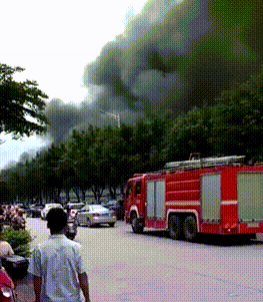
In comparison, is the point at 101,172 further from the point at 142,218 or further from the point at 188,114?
the point at 142,218

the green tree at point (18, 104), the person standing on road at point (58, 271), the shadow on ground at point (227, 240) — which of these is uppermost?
the green tree at point (18, 104)

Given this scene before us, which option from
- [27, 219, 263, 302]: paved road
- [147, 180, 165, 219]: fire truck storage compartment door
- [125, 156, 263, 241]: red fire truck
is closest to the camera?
[27, 219, 263, 302]: paved road

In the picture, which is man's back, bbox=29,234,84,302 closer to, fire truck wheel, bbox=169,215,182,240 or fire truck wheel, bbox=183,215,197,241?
fire truck wheel, bbox=183,215,197,241

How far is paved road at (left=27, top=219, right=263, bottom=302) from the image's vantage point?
10.1 metres

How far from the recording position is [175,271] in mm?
13172

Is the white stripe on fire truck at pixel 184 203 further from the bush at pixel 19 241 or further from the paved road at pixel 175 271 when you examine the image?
the bush at pixel 19 241

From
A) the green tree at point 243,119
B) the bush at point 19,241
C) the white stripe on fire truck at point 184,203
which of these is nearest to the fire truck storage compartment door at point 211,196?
the white stripe on fire truck at point 184,203

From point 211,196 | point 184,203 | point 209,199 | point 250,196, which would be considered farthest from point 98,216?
point 250,196

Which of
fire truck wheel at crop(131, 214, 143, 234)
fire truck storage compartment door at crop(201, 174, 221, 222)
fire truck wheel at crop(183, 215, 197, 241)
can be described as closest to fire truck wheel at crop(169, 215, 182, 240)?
fire truck wheel at crop(183, 215, 197, 241)

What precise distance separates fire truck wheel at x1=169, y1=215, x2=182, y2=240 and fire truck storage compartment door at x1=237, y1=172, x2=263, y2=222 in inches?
131

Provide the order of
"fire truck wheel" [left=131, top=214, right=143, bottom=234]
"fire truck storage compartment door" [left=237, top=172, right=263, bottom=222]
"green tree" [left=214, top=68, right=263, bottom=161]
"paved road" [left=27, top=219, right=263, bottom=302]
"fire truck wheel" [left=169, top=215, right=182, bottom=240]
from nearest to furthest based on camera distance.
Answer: "paved road" [left=27, top=219, right=263, bottom=302]
"fire truck storage compartment door" [left=237, top=172, right=263, bottom=222]
"fire truck wheel" [left=169, top=215, right=182, bottom=240]
"fire truck wheel" [left=131, top=214, right=143, bottom=234]
"green tree" [left=214, top=68, right=263, bottom=161]

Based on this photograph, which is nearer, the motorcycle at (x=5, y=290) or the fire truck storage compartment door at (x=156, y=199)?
the motorcycle at (x=5, y=290)

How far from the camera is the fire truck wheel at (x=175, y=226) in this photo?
22188 mm

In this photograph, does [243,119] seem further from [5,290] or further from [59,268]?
[59,268]
